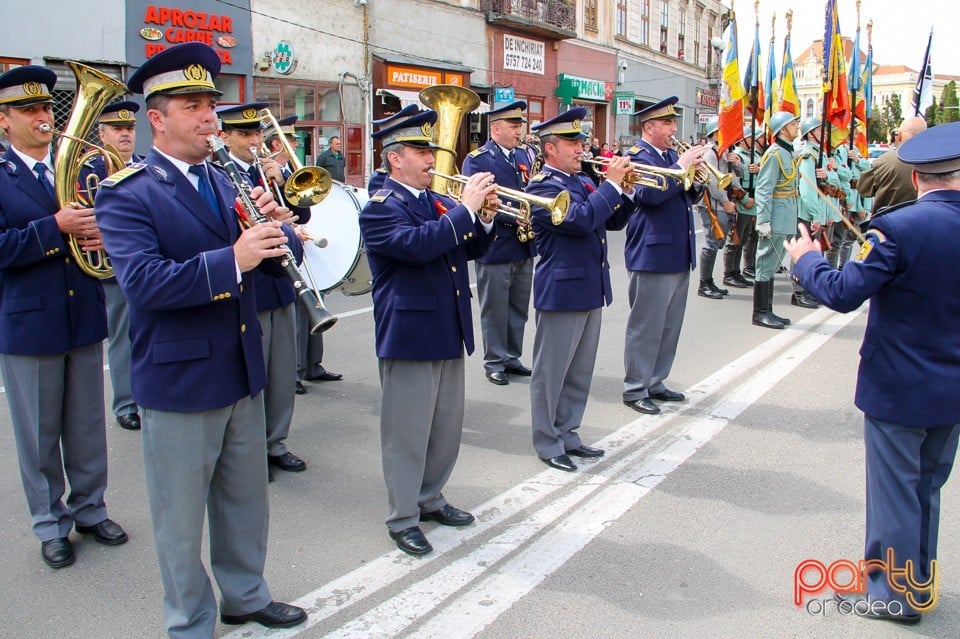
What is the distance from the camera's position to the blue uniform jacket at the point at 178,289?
9.16 ft

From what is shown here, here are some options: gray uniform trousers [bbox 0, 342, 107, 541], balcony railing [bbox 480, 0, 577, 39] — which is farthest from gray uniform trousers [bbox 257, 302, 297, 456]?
balcony railing [bbox 480, 0, 577, 39]

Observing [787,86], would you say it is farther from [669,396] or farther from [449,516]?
[449,516]

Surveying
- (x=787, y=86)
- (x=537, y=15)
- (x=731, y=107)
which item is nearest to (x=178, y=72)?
(x=731, y=107)

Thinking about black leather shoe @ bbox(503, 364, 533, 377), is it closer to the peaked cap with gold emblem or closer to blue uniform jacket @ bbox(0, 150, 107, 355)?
blue uniform jacket @ bbox(0, 150, 107, 355)

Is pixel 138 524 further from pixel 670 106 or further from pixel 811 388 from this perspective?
pixel 811 388

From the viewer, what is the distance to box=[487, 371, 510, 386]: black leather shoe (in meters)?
6.85

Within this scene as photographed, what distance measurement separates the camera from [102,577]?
12.3 ft

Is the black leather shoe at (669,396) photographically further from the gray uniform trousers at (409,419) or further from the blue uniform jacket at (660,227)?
the gray uniform trousers at (409,419)

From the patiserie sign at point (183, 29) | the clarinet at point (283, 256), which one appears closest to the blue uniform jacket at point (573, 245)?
the clarinet at point (283, 256)

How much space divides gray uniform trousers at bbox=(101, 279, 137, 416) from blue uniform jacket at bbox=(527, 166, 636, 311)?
305 cm

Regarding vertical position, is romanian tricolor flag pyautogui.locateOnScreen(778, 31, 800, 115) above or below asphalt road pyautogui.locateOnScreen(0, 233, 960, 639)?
above

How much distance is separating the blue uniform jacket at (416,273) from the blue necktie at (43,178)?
152cm

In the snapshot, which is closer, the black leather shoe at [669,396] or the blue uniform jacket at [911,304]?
the blue uniform jacket at [911,304]

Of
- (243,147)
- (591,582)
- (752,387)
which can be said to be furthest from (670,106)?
(591,582)
